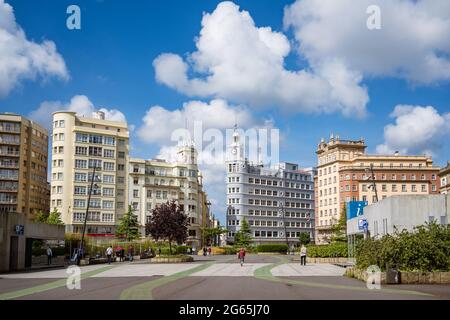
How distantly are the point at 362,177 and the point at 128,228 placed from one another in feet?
181

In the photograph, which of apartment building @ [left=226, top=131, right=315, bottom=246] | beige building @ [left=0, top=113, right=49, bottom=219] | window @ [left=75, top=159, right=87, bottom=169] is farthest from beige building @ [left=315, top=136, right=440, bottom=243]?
beige building @ [left=0, top=113, right=49, bottom=219]

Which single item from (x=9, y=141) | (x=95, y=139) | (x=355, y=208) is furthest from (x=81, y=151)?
(x=355, y=208)

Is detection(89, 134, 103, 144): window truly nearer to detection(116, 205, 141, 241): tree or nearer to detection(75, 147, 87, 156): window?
detection(75, 147, 87, 156): window

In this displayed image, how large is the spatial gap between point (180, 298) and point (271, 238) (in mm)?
148268

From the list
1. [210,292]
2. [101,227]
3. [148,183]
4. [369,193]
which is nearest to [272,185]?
[369,193]

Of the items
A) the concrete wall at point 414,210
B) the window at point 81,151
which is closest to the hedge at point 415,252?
the concrete wall at point 414,210

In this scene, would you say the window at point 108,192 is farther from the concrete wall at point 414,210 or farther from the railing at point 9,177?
the concrete wall at point 414,210

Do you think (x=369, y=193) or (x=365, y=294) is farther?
(x=369, y=193)

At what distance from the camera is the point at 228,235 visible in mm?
161625

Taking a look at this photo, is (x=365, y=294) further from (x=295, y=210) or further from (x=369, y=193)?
(x=295, y=210)

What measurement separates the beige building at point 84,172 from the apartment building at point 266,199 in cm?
4698

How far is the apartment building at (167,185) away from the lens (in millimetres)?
111375

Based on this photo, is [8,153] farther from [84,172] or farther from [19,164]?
[84,172]
